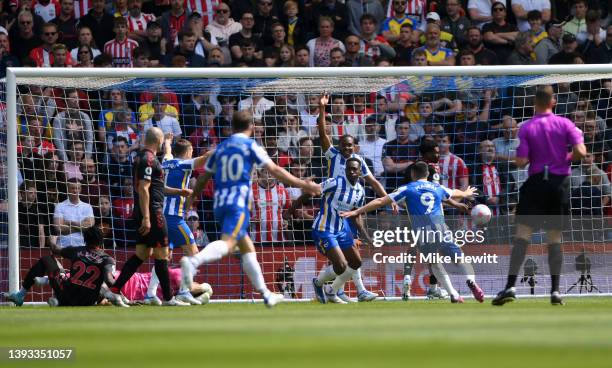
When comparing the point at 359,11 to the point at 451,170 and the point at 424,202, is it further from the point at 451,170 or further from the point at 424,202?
the point at 424,202

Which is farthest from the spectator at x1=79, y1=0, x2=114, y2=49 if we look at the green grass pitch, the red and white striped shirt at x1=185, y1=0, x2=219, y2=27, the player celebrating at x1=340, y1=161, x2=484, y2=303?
the green grass pitch

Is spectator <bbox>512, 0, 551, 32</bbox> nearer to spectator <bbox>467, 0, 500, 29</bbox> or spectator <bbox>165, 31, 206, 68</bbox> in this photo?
spectator <bbox>467, 0, 500, 29</bbox>

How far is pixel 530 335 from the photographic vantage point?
859 cm

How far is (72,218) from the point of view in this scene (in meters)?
17.1

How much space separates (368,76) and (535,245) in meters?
3.33

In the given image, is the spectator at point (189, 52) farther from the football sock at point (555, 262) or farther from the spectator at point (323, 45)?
the football sock at point (555, 262)

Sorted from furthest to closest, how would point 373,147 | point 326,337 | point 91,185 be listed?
point 373,147 < point 91,185 < point 326,337

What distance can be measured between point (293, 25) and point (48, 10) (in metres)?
4.23

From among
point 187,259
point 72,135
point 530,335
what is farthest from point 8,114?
point 530,335

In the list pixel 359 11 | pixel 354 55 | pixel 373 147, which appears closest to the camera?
pixel 373 147

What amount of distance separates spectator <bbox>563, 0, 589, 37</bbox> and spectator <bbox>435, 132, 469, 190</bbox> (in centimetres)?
458

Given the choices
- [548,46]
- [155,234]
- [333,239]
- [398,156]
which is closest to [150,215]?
[155,234]

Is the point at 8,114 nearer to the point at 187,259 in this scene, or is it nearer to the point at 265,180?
the point at 265,180

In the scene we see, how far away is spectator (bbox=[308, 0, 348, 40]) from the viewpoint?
21266 mm
